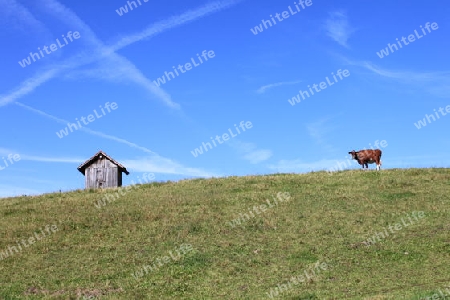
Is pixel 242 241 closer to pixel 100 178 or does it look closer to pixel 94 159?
pixel 100 178

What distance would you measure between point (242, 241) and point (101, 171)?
97.7 ft

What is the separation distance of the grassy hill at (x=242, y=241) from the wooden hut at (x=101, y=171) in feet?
36.6

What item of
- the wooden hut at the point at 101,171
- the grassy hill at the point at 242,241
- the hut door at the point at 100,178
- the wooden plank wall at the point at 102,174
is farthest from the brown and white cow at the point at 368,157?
the hut door at the point at 100,178

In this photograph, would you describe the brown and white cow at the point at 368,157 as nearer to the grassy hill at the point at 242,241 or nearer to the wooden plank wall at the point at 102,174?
the grassy hill at the point at 242,241

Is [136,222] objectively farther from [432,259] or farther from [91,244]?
[432,259]

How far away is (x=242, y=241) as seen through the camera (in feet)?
90.1

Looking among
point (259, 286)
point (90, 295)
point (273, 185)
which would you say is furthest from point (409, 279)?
point (273, 185)

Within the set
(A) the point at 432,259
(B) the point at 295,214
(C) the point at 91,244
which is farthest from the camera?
(B) the point at 295,214

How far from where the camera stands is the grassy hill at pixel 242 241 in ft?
69.8

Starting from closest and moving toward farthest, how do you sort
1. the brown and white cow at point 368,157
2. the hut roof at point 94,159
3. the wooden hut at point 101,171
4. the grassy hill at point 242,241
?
the grassy hill at point 242,241 < the brown and white cow at point 368,157 < the hut roof at point 94,159 < the wooden hut at point 101,171

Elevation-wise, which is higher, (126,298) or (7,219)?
(7,219)

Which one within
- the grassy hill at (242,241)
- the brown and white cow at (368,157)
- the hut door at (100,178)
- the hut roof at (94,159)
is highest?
the hut roof at (94,159)

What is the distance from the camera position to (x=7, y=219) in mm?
35938

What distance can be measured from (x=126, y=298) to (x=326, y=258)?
9.52 metres
